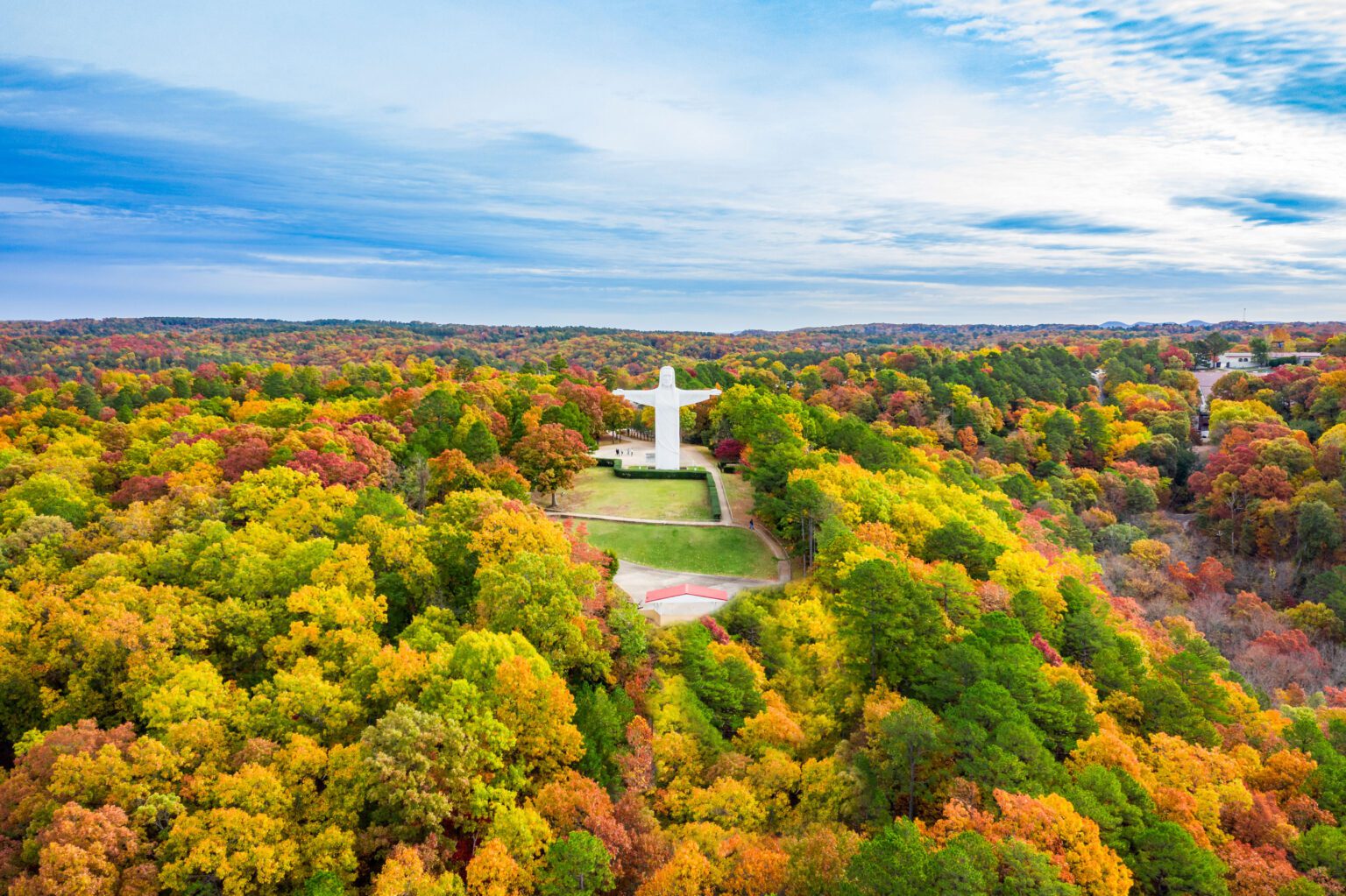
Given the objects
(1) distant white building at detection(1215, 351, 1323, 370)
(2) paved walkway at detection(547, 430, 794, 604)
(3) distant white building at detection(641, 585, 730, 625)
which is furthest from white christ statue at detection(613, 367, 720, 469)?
(1) distant white building at detection(1215, 351, 1323, 370)

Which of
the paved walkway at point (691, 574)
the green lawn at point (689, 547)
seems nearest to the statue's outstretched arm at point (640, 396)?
the paved walkway at point (691, 574)

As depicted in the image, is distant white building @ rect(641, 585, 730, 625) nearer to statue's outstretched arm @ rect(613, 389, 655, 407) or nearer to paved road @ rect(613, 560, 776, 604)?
paved road @ rect(613, 560, 776, 604)

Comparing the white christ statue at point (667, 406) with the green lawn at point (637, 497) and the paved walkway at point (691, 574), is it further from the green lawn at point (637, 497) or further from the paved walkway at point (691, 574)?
the paved walkway at point (691, 574)

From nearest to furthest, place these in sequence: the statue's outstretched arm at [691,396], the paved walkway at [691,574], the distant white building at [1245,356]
A: the paved walkway at [691,574]
the statue's outstretched arm at [691,396]
the distant white building at [1245,356]

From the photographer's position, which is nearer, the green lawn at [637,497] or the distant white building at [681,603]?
the distant white building at [681,603]

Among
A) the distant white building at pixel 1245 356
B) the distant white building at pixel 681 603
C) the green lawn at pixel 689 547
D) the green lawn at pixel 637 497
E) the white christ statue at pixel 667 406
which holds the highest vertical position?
the distant white building at pixel 1245 356

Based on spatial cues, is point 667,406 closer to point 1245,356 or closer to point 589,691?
point 589,691
